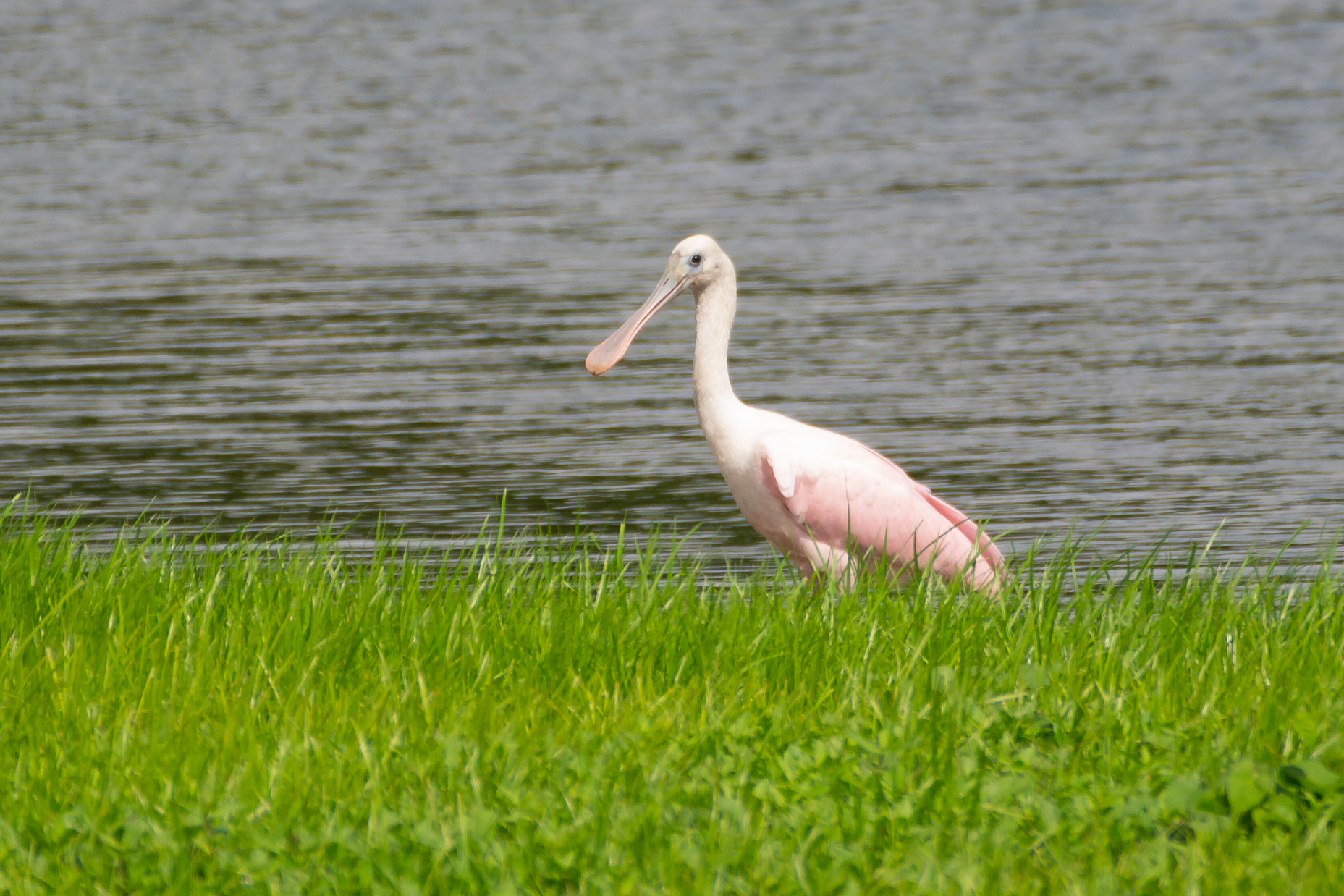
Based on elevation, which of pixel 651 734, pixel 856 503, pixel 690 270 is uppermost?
pixel 690 270

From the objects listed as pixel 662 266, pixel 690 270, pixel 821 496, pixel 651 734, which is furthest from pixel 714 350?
pixel 662 266

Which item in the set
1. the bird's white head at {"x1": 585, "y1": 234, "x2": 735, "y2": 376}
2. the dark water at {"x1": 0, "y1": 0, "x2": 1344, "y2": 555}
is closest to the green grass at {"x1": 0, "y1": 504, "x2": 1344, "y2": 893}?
the bird's white head at {"x1": 585, "y1": 234, "x2": 735, "y2": 376}

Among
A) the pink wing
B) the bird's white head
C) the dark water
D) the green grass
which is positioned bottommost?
the dark water

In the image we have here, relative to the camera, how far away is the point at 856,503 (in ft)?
23.3

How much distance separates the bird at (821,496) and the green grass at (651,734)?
2.32 feet

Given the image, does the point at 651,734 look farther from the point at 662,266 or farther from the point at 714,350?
the point at 662,266

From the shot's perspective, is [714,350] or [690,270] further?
[690,270]

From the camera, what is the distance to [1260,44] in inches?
1014

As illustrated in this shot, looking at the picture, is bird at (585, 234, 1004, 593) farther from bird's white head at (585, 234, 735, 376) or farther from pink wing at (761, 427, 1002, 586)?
bird's white head at (585, 234, 735, 376)

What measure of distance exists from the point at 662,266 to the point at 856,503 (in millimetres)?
7892

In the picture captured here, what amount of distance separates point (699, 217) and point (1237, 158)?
505 centimetres

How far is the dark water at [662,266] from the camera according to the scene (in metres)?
9.91

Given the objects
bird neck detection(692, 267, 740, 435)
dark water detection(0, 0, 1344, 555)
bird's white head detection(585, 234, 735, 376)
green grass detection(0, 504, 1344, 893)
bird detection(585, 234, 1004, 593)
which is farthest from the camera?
dark water detection(0, 0, 1344, 555)

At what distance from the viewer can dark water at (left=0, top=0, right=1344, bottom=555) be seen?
9906 millimetres
